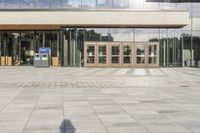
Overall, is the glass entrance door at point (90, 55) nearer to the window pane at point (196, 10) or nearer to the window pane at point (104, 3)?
the window pane at point (104, 3)

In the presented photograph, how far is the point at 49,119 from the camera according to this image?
11.2 metres

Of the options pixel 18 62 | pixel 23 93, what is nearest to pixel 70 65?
pixel 18 62

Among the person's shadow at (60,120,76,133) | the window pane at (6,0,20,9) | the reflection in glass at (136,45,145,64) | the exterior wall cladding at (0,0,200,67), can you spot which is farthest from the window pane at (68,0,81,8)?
the person's shadow at (60,120,76,133)

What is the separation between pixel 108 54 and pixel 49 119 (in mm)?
33071

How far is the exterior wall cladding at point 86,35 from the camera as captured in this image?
148 feet

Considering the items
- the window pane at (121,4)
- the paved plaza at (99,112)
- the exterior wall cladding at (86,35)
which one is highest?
the window pane at (121,4)

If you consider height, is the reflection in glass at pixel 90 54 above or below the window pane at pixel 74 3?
below

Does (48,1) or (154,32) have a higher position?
(48,1)

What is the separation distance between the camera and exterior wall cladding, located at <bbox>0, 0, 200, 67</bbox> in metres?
45.1

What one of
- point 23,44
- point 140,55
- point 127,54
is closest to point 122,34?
point 127,54

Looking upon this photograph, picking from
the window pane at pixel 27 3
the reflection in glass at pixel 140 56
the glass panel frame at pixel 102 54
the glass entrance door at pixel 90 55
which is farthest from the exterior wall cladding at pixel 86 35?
the reflection in glass at pixel 140 56

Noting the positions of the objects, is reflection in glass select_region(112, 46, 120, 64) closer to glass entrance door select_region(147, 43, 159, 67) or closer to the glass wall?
glass entrance door select_region(147, 43, 159, 67)

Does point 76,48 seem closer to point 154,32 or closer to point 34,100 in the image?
point 154,32

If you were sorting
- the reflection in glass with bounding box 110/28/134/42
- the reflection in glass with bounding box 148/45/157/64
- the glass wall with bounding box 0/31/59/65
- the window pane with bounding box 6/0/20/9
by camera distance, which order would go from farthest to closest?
the glass wall with bounding box 0/31/59/65, the window pane with bounding box 6/0/20/9, the reflection in glass with bounding box 110/28/134/42, the reflection in glass with bounding box 148/45/157/64
